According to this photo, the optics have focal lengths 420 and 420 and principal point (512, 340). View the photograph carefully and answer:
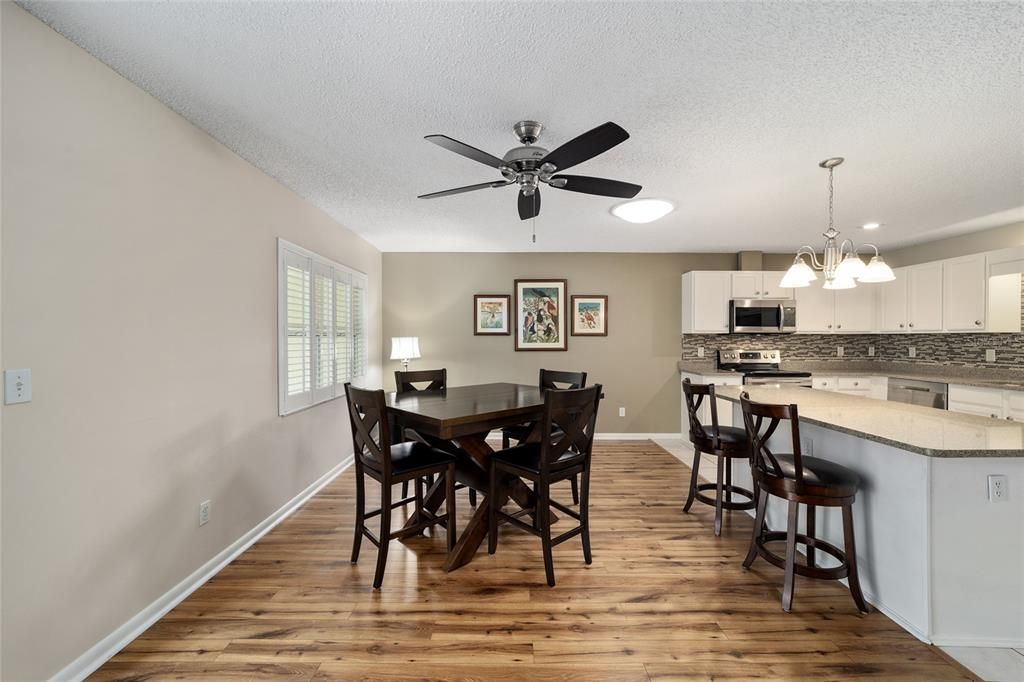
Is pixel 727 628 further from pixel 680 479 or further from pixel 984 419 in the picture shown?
pixel 680 479

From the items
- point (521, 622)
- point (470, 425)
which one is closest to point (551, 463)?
point (470, 425)

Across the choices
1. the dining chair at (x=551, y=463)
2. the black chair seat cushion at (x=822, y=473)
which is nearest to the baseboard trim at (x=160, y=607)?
the dining chair at (x=551, y=463)

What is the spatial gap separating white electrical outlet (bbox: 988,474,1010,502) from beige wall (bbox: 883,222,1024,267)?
3.66 meters

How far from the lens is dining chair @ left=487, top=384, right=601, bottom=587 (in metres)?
2.16

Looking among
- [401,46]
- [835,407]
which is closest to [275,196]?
[401,46]

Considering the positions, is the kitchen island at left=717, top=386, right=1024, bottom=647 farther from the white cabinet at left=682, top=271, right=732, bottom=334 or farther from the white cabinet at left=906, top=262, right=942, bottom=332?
the white cabinet at left=906, top=262, right=942, bottom=332

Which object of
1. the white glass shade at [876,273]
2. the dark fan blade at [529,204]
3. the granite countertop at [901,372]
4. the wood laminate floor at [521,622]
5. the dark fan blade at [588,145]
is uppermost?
the dark fan blade at [588,145]

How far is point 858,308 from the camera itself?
496 cm

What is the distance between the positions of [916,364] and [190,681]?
6.74m

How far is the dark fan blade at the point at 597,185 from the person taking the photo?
2141 millimetres

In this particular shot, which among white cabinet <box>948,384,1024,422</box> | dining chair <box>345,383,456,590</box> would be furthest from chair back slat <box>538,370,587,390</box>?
white cabinet <box>948,384,1024,422</box>

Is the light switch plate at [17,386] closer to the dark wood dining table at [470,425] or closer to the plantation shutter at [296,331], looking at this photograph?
the dark wood dining table at [470,425]

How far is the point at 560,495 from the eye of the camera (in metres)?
3.50

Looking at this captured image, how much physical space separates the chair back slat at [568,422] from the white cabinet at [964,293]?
4.17m
